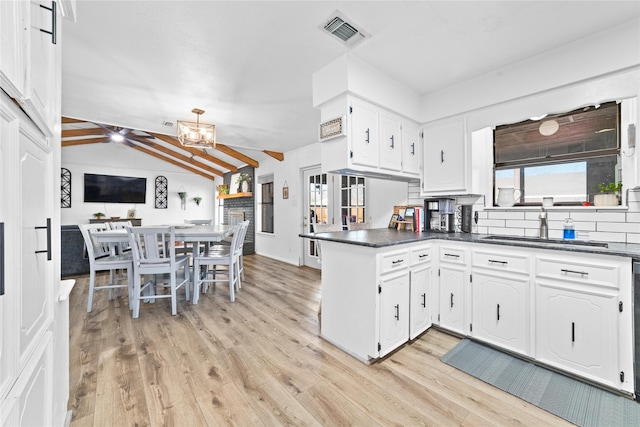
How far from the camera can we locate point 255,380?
71.9 inches

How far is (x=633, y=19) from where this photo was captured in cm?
188

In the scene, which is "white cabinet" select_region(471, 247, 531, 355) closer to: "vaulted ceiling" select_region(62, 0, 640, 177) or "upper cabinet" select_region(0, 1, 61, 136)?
"vaulted ceiling" select_region(62, 0, 640, 177)

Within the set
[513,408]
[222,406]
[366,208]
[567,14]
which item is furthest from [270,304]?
[567,14]

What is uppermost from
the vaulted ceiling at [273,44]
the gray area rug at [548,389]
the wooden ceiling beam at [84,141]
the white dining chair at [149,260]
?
A: the wooden ceiling beam at [84,141]

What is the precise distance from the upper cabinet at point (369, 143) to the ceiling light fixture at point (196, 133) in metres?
1.85

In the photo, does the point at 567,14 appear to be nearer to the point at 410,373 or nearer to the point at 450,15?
the point at 450,15

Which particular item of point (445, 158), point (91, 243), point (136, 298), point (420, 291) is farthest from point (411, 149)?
point (91, 243)

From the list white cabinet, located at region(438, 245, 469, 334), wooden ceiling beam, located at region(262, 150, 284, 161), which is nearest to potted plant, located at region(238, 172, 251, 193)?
wooden ceiling beam, located at region(262, 150, 284, 161)

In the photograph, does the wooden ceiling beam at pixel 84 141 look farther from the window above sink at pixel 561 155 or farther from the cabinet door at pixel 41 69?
the window above sink at pixel 561 155

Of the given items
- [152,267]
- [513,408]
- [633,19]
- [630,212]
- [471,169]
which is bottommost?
[513,408]

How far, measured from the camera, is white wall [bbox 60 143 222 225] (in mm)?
7395

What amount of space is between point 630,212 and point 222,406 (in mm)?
3095

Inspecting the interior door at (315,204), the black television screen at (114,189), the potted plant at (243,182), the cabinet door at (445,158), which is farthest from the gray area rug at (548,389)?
the black television screen at (114,189)

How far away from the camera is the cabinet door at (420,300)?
90.7 inches
